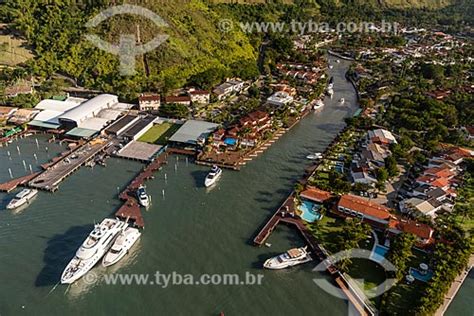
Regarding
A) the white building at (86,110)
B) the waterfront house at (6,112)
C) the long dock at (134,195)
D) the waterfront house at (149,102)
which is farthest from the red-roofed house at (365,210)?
the waterfront house at (6,112)

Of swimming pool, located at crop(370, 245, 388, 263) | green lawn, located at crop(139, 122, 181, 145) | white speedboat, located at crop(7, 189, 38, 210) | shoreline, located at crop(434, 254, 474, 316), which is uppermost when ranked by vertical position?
green lawn, located at crop(139, 122, 181, 145)

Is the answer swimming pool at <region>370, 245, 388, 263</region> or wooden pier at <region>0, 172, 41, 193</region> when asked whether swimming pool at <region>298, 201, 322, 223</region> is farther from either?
wooden pier at <region>0, 172, 41, 193</region>

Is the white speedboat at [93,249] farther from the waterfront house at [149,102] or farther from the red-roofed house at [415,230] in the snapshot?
the waterfront house at [149,102]

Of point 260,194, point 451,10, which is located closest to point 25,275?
point 260,194

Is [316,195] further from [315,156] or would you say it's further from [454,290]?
[454,290]

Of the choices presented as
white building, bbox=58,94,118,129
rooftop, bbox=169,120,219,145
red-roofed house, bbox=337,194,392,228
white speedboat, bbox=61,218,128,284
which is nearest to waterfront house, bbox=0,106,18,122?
white building, bbox=58,94,118,129

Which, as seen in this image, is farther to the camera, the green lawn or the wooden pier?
the green lawn
